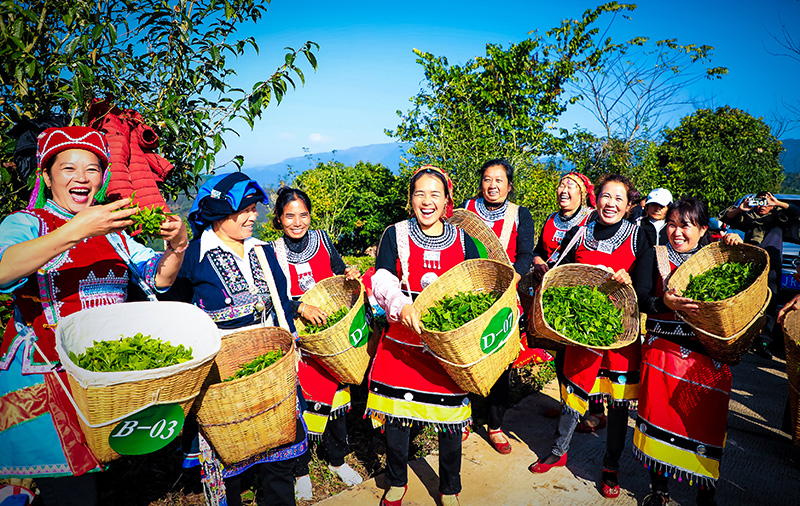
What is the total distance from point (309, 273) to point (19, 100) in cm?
203

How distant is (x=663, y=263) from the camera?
117 inches

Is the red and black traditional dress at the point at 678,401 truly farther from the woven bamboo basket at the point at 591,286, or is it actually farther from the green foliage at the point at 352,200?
the green foliage at the point at 352,200

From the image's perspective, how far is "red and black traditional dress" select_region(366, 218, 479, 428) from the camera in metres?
2.75

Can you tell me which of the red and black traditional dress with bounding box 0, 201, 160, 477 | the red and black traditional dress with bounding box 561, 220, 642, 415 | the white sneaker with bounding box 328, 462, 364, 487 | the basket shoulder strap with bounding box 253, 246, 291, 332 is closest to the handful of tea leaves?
the red and black traditional dress with bounding box 0, 201, 160, 477

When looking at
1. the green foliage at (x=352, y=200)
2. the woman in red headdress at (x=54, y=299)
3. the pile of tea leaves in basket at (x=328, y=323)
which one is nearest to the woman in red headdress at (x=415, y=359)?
the pile of tea leaves in basket at (x=328, y=323)

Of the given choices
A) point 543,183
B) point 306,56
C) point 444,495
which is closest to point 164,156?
point 306,56

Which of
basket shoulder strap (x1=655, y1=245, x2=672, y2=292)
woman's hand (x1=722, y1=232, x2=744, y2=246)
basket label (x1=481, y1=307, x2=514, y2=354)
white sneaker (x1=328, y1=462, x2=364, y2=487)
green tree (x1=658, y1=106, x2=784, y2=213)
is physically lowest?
white sneaker (x1=328, y1=462, x2=364, y2=487)

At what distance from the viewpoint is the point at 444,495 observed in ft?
9.43

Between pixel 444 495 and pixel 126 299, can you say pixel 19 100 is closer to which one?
pixel 126 299

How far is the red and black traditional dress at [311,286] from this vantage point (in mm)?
3217

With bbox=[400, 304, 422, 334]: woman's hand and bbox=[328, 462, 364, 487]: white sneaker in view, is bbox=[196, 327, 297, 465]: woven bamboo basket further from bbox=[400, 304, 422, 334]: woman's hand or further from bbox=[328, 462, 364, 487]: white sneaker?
bbox=[328, 462, 364, 487]: white sneaker

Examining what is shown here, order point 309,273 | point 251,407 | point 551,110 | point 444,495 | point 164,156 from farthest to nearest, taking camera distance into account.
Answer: point 551,110
point 309,273
point 164,156
point 444,495
point 251,407

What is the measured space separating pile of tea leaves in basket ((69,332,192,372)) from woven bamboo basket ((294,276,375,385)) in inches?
34.0

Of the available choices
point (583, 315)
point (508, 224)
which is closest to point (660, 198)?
point (508, 224)
